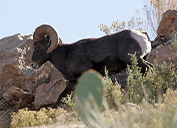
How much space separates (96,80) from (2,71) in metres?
8.90

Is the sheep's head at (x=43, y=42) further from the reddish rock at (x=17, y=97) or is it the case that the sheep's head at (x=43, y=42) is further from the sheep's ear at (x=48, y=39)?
the reddish rock at (x=17, y=97)

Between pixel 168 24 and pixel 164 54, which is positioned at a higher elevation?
pixel 168 24

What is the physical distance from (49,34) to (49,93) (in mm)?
2130

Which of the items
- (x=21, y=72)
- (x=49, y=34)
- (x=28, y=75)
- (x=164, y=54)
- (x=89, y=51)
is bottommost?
(x=28, y=75)

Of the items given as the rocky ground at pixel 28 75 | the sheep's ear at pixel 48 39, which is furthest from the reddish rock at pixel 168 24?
the sheep's ear at pixel 48 39

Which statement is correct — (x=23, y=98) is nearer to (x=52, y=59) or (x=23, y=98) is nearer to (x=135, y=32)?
(x=52, y=59)

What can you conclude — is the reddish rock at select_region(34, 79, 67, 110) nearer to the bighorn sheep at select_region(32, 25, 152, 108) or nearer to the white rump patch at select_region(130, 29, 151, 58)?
the bighorn sheep at select_region(32, 25, 152, 108)

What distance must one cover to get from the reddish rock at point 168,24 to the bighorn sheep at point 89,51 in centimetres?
545

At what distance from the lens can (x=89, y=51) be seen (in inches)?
301

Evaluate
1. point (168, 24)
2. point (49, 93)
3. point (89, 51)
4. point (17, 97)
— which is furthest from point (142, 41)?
point (168, 24)

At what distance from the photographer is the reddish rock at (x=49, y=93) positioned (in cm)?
913

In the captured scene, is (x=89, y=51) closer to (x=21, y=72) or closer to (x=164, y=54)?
(x=164, y=54)

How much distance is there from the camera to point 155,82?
17.4ft

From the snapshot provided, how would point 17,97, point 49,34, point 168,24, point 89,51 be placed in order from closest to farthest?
point 89,51 < point 49,34 < point 17,97 < point 168,24
